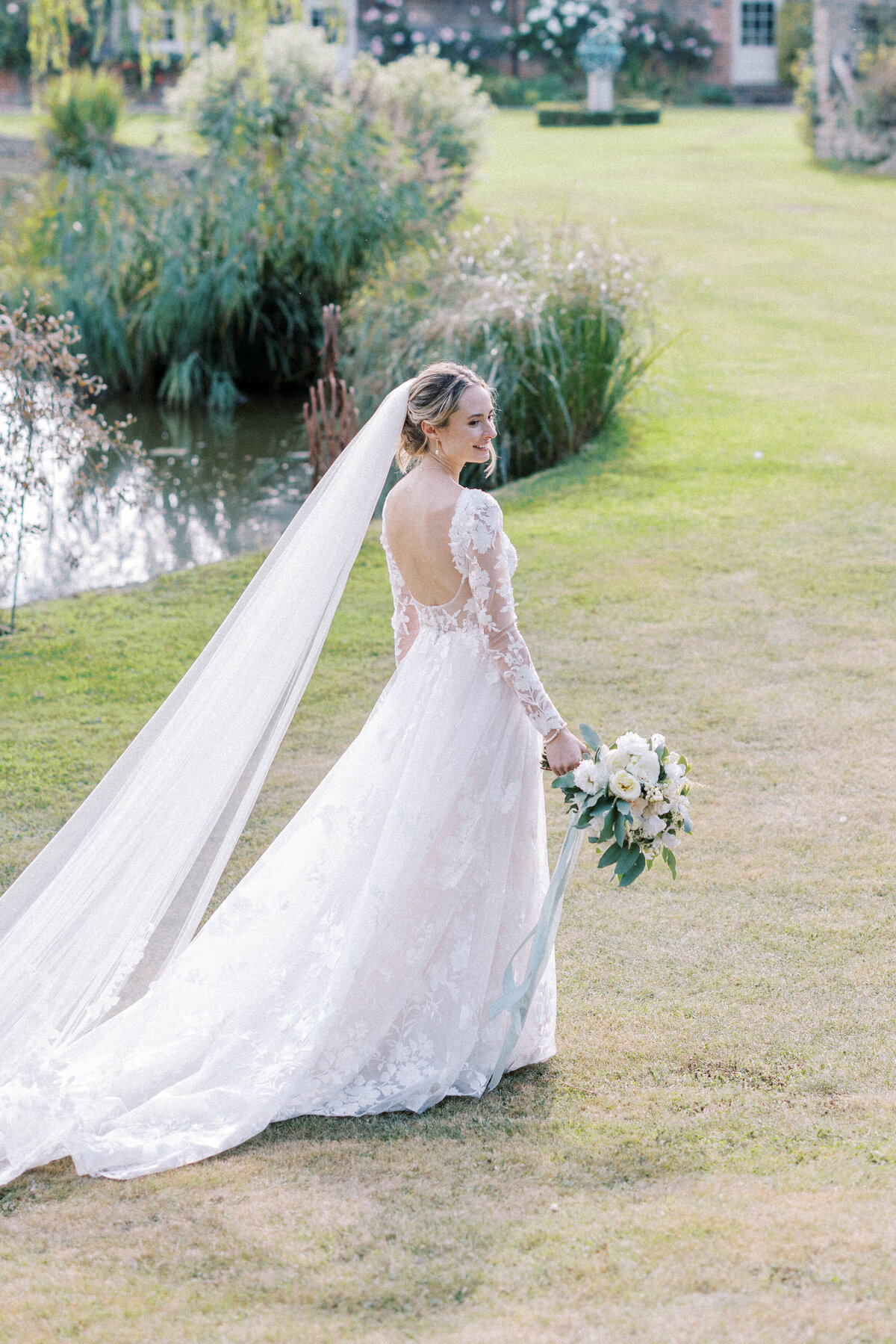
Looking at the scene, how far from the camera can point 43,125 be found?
19.4m

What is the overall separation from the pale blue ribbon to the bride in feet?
0.25

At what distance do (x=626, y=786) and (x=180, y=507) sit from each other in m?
8.43

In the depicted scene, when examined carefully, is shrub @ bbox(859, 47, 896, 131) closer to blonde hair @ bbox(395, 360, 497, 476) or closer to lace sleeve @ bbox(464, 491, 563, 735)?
blonde hair @ bbox(395, 360, 497, 476)

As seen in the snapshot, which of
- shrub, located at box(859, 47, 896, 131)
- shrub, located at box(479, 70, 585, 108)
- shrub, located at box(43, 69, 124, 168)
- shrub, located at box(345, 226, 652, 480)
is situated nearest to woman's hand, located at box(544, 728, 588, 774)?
shrub, located at box(345, 226, 652, 480)

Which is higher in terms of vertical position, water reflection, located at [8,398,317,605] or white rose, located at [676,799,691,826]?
white rose, located at [676,799,691,826]

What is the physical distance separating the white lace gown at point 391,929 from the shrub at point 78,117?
1728 centimetres

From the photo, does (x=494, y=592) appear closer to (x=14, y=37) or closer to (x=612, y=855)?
(x=612, y=855)

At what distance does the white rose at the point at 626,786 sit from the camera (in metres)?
3.54

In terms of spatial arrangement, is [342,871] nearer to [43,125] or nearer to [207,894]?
[207,894]

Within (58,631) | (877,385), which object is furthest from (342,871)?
(877,385)

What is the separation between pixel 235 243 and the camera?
555 inches

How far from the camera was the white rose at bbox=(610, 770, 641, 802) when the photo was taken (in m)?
3.54

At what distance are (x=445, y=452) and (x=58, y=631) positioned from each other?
4.94 metres

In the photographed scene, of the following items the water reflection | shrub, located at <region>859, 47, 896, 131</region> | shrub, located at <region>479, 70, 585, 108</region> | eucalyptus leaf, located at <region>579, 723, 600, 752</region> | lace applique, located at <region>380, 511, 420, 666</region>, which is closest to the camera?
eucalyptus leaf, located at <region>579, 723, 600, 752</region>
